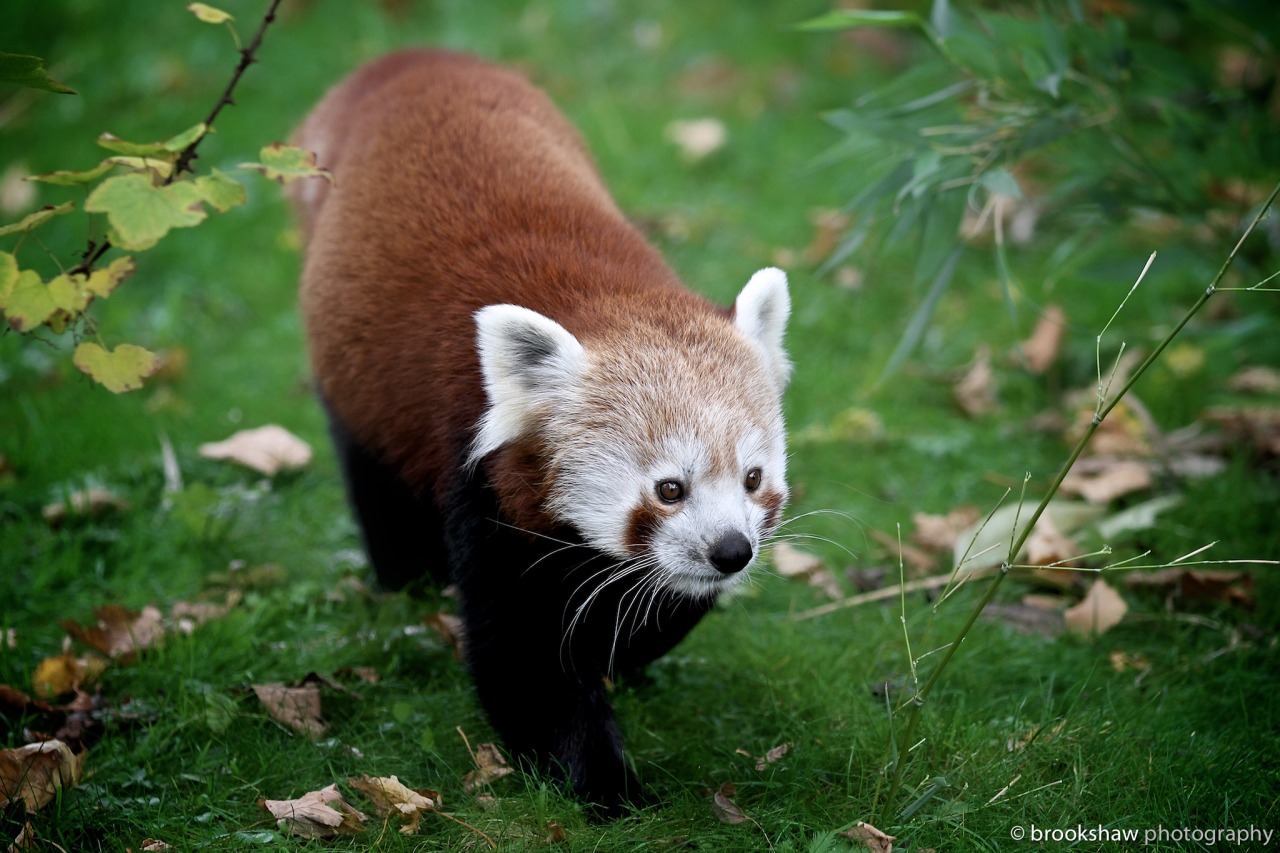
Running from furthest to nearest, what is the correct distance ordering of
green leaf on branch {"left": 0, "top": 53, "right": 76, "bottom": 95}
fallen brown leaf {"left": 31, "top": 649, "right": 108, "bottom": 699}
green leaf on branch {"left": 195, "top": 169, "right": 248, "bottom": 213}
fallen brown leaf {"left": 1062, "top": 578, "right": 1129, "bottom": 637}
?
fallen brown leaf {"left": 1062, "top": 578, "right": 1129, "bottom": 637}, fallen brown leaf {"left": 31, "top": 649, "right": 108, "bottom": 699}, green leaf on branch {"left": 195, "top": 169, "right": 248, "bottom": 213}, green leaf on branch {"left": 0, "top": 53, "right": 76, "bottom": 95}

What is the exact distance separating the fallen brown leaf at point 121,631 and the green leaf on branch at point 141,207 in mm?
1479

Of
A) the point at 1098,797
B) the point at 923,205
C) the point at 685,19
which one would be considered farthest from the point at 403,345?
the point at 685,19

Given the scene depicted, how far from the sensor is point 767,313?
345cm

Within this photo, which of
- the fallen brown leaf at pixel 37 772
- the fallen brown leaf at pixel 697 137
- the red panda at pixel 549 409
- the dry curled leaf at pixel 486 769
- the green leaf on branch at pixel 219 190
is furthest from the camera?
the fallen brown leaf at pixel 697 137

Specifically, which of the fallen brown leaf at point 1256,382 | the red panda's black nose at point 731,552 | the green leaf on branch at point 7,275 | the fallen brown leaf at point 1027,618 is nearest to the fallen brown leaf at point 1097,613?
the fallen brown leaf at point 1027,618

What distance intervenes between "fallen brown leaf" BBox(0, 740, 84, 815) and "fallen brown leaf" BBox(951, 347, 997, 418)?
164 inches

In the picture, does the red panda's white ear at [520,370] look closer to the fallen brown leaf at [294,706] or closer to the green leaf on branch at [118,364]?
the green leaf on branch at [118,364]

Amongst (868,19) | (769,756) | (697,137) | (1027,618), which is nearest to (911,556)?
(1027,618)

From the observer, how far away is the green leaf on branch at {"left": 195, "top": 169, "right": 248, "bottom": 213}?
Result: 2.81 m

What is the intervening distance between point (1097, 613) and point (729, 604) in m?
1.29

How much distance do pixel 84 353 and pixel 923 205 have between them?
282cm

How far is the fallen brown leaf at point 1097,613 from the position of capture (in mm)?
3955

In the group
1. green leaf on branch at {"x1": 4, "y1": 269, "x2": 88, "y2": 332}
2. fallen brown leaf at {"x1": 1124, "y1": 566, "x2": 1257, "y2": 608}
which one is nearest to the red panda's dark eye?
green leaf on branch at {"x1": 4, "y1": 269, "x2": 88, "y2": 332}

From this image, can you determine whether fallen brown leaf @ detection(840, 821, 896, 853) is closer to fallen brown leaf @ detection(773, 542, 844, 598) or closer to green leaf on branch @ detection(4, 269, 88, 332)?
fallen brown leaf @ detection(773, 542, 844, 598)
